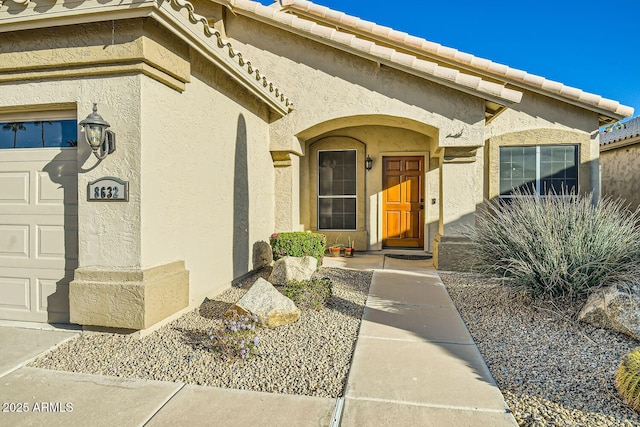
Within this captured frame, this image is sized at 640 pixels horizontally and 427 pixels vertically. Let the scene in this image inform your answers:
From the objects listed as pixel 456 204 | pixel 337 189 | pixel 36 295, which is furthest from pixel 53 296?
pixel 337 189

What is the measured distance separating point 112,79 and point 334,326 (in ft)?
11.8

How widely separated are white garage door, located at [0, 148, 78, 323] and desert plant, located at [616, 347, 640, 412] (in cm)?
521

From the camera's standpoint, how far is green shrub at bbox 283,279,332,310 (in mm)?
4812

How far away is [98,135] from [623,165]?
13.3 m

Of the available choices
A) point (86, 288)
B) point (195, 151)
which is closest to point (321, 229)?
point (195, 151)

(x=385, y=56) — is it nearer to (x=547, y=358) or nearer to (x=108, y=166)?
(x=108, y=166)

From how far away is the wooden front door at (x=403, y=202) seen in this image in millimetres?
9562

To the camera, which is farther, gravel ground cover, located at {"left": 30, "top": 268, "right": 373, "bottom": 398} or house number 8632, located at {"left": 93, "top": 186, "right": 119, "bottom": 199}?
house number 8632, located at {"left": 93, "top": 186, "right": 119, "bottom": 199}

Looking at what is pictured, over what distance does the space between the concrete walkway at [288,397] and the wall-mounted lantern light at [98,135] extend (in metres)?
1.98

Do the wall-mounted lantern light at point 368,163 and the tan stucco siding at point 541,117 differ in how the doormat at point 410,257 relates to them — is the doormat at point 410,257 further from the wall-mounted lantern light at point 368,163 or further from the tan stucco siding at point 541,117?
the tan stucco siding at point 541,117

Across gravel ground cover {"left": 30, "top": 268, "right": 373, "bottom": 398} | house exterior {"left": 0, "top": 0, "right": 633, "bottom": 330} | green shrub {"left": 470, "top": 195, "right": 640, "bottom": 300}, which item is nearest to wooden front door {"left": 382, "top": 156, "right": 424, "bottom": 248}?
house exterior {"left": 0, "top": 0, "right": 633, "bottom": 330}

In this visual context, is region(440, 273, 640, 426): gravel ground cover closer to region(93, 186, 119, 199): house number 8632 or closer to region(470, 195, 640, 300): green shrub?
region(470, 195, 640, 300): green shrub

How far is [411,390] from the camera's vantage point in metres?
2.91

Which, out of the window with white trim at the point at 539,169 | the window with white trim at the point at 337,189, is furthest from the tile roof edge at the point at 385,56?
the window with white trim at the point at 337,189
